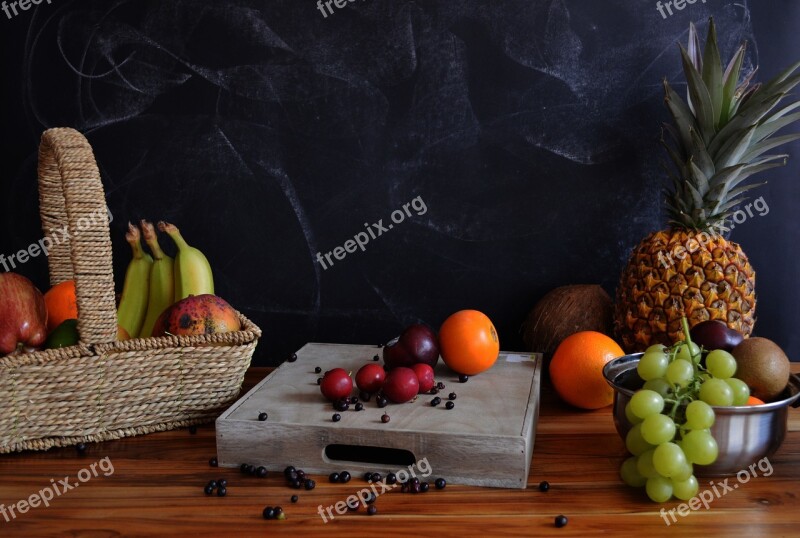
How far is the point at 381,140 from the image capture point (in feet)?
5.23

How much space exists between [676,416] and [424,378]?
15.8 inches

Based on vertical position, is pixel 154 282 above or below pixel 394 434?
above

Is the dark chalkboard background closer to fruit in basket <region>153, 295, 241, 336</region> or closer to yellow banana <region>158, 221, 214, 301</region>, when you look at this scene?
yellow banana <region>158, 221, 214, 301</region>

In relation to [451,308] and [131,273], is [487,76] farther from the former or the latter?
[131,273]

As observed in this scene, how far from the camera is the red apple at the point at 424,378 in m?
1.20

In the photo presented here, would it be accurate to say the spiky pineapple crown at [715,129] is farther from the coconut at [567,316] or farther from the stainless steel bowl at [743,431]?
the stainless steel bowl at [743,431]

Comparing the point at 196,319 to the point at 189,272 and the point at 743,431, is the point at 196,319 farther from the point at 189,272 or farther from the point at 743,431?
the point at 743,431

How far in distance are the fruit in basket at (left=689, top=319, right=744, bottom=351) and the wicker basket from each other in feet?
2.41

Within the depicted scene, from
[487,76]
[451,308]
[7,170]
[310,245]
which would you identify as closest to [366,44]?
[487,76]

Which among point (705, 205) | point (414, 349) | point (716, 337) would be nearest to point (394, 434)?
point (414, 349)

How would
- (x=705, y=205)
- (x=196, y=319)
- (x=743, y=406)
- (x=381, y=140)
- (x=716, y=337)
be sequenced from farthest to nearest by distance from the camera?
(x=381, y=140) → (x=705, y=205) → (x=196, y=319) → (x=716, y=337) → (x=743, y=406)

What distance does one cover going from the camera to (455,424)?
3.51ft

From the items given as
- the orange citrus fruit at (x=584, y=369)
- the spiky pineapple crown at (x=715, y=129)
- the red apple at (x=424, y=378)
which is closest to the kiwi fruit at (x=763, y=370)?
the orange citrus fruit at (x=584, y=369)

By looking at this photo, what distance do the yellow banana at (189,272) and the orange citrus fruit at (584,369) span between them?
0.71 meters
